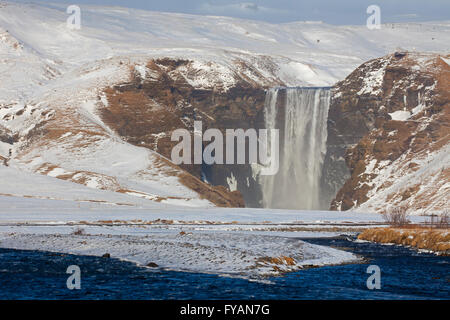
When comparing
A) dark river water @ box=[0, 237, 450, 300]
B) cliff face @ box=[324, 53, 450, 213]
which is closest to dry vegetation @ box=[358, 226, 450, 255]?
dark river water @ box=[0, 237, 450, 300]

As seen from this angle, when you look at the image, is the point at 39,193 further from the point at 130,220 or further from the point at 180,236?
the point at 180,236

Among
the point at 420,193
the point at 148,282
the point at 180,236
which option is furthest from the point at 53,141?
the point at 148,282

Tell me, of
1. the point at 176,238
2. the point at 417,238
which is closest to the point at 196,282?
the point at 176,238

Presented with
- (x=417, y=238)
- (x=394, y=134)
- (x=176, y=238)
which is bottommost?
(x=417, y=238)

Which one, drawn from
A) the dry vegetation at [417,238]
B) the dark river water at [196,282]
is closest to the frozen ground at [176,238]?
the dark river water at [196,282]

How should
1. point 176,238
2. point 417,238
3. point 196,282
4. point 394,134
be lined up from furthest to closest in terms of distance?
point 394,134
point 417,238
point 176,238
point 196,282

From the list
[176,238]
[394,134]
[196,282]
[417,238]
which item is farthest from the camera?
[394,134]

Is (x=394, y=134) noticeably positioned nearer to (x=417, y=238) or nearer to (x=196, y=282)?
(x=417, y=238)

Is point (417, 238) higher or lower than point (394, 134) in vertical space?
lower
